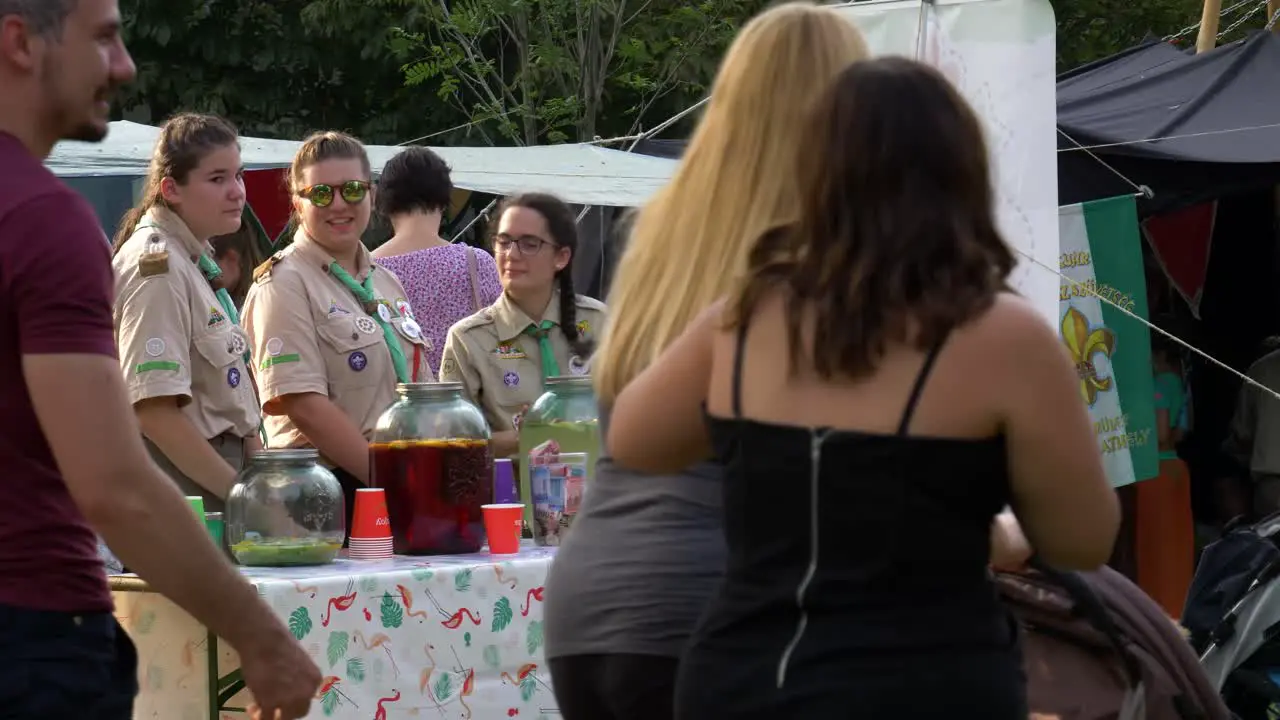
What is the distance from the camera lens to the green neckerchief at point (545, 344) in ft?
15.6

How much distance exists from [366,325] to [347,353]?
0.28 feet

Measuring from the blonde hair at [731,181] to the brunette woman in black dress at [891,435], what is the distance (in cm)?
26

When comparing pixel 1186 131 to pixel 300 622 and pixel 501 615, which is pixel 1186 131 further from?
pixel 300 622

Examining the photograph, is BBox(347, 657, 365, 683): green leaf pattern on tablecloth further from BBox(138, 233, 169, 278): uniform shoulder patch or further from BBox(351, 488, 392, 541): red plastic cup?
BBox(138, 233, 169, 278): uniform shoulder patch

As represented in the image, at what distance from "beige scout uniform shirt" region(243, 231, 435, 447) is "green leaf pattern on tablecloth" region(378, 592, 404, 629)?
723 millimetres

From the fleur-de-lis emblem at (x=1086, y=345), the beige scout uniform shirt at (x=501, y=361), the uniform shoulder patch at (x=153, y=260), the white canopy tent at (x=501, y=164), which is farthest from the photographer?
the white canopy tent at (x=501, y=164)

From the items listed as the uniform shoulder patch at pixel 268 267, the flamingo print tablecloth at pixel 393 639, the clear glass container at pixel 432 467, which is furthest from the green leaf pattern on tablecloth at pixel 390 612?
the uniform shoulder patch at pixel 268 267

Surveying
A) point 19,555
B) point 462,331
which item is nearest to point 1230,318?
point 462,331

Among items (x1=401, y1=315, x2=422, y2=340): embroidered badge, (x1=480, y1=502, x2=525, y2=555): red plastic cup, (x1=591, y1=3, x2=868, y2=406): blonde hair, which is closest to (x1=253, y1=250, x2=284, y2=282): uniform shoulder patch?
(x1=401, y1=315, x2=422, y2=340): embroidered badge

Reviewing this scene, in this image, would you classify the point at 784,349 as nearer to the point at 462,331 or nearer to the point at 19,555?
the point at 19,555

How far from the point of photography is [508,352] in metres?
4.75

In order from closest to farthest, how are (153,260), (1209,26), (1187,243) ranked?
1. (153,260)
2. (1187,243)
3. (1209,26)

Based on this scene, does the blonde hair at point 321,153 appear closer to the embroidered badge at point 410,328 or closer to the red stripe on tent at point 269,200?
the embroidered badge at point 410,328

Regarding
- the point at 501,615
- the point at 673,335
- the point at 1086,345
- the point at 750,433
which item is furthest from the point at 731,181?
the point at 1086,345
